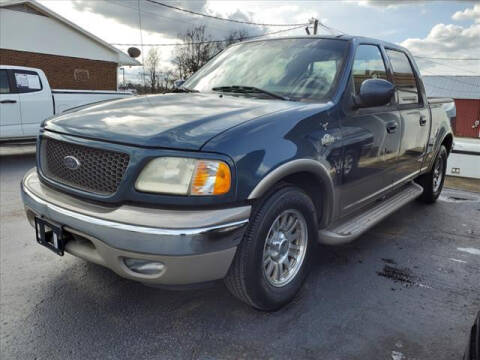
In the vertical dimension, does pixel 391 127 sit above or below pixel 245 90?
below

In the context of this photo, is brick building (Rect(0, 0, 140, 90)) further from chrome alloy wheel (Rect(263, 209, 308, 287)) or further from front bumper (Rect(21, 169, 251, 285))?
chrome alloy wheel (Rect(263, 209, 308, 287))

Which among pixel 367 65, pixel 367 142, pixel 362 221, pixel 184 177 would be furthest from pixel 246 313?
pixel 367 65

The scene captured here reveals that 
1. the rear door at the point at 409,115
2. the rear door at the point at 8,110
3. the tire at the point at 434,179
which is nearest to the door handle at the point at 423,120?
the rear door at the point at 409,115

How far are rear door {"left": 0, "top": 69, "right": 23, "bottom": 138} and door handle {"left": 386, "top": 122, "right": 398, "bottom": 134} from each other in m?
7.85

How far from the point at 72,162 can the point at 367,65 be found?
8.32 feet

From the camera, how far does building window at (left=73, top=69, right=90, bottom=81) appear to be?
60.8ft

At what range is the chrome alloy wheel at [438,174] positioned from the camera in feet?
17.3

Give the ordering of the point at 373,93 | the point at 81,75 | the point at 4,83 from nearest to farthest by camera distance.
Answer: the point at 373,93 < the point at 4,83 < the point at 81,75

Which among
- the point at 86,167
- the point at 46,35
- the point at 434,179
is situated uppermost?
the point at 46,35

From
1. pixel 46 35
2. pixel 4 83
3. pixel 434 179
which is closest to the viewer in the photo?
pixel 434 179

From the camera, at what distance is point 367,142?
10.2ft

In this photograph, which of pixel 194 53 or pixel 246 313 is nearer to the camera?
pixel 246 313

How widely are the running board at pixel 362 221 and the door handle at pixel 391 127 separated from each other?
2.33 ft

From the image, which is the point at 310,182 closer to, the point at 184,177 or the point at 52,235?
the point at 184,177
